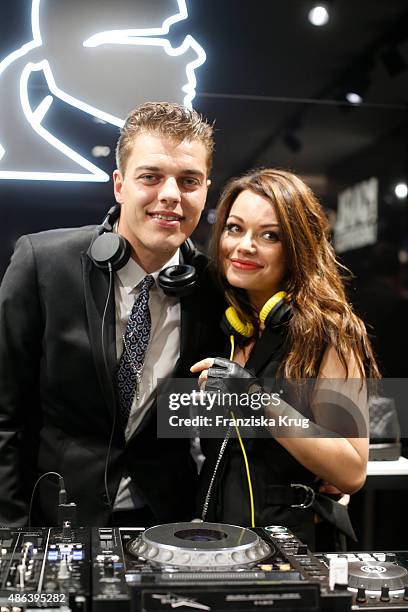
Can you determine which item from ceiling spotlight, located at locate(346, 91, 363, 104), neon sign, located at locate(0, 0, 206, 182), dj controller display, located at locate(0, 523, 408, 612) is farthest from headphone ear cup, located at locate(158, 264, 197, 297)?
ceiling spotlight, located at locate(346, 91, 363, 104)

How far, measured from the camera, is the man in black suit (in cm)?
246

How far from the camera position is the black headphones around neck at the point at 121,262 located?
2496 millimetres

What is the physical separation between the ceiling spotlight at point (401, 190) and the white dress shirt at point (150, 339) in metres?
1.19

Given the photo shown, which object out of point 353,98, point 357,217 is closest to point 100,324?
point 357,217

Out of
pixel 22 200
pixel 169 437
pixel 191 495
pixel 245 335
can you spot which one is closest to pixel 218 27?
pixel 22 200

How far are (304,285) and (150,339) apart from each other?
0.54 meters

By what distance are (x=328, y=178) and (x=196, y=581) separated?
2027 millimetres

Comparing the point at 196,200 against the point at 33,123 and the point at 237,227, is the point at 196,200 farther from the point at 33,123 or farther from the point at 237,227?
the point at 33,123

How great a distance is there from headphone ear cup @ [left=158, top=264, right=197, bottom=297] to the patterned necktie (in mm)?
98

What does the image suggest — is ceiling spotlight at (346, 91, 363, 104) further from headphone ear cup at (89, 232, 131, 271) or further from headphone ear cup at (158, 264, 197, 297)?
headphone ear cup at (89, 232, 131, 271)

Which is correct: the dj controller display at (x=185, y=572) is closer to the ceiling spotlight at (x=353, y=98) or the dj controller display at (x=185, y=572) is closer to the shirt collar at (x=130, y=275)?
the shirt collar at (x=130, y=275)

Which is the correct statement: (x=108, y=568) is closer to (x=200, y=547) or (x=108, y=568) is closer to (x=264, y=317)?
(x=200, y=547)

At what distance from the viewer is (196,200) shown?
8.30 feet

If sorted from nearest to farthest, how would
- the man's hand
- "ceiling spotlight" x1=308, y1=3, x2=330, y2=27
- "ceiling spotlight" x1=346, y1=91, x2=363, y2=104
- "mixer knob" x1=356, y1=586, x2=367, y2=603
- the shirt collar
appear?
"mixer knob" x1=356, y1=586, x2=367, y2=603
the man's hand
the shirt collar
"ceiling spotlight" x1=308, y1=3, x2=330, y2=27
"ceiling spotlight" x1=346, y1=91, x2=363, y2=104
